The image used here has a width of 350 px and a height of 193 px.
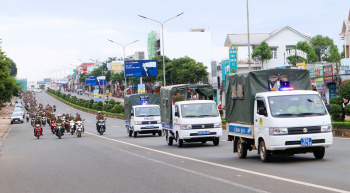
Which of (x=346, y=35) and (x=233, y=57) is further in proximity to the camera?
(x=346, y=35)

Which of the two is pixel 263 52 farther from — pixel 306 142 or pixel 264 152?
pixel 306 142

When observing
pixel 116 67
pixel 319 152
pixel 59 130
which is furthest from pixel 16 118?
pixel 116 67

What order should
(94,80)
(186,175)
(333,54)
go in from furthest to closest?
(94,80)
(333,54)
(186,175)

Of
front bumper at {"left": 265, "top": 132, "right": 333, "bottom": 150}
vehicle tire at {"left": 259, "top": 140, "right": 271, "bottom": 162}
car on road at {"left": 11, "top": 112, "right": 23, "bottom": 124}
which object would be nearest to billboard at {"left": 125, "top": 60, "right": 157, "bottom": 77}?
car on road at {"left": 11, "top": 112, "right": 23, "bottom": 124}

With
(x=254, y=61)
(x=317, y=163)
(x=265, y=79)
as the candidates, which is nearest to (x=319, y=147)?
(x=317, y=163)

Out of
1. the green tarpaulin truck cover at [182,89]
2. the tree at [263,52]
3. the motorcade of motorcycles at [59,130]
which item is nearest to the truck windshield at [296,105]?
the green tarpaulin truck cover at [182,89]

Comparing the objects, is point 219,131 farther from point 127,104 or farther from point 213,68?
point 213,68

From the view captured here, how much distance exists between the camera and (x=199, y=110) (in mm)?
23719

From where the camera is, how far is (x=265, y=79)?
15789 millimetres

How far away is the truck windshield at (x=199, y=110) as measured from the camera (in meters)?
23.6

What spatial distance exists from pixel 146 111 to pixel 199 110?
1221cm

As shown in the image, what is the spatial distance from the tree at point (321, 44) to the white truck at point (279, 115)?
69155mm

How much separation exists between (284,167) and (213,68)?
249 feet

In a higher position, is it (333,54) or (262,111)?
(333,54)
